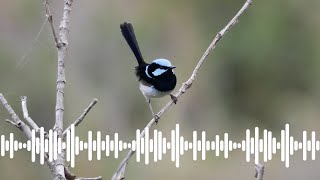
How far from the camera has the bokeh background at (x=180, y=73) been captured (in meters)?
3.43

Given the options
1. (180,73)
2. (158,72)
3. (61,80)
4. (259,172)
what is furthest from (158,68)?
(180,73)

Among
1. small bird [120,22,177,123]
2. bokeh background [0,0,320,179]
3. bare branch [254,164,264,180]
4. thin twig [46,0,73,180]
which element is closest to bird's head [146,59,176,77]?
small bird [120,22,177,123]

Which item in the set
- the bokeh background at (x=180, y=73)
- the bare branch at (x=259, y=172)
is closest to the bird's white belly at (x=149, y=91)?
the bare branch at (x=259, y=172)

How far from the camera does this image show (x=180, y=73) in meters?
3.58

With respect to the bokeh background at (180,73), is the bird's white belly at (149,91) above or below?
below

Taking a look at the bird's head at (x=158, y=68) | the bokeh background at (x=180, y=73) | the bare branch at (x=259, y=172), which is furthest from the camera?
the bokeh background at (x=180, y=73)

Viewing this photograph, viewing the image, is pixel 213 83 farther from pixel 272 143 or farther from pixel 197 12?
pixel 272 143

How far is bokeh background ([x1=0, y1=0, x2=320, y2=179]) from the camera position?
11.2 ft

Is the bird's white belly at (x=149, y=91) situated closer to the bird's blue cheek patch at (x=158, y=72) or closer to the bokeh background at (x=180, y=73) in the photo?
the bird's blue cheek patch at (x=158, y=72)

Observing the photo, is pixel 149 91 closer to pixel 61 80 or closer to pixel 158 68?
pixel 158 68

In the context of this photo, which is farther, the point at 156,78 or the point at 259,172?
the point at 156,78

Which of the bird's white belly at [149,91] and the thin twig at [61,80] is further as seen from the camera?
the bird's white belly at [149,91]

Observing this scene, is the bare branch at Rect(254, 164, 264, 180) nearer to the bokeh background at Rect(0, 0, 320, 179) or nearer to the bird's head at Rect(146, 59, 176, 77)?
the bird's head at Rect(146, 59, 176, 77)

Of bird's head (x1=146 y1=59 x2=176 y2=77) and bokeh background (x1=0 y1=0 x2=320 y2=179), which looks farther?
bokeh background (x1=0 y1=0 x2=320 y2=179)
